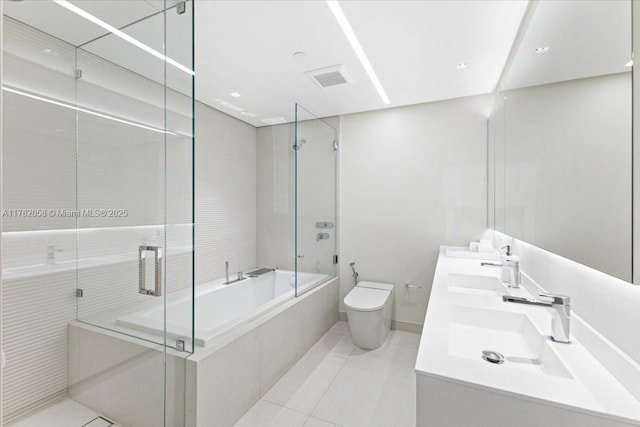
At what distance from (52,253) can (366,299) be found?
2353 mm

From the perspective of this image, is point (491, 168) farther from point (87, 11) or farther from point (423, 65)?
point (87, 11)

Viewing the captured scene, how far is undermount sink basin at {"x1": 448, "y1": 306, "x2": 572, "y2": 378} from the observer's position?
1103 millimetres

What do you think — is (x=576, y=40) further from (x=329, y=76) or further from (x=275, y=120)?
(x=275, y=120)

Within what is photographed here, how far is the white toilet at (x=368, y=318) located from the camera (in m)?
2.69

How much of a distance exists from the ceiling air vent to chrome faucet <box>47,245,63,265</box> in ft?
6.48

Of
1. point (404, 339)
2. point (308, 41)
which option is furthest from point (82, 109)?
point (404, 339)

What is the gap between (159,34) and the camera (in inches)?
59.2

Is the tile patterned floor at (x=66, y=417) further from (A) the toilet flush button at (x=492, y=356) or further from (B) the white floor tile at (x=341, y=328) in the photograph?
(B) the white floor tile at (x=341, y=328)

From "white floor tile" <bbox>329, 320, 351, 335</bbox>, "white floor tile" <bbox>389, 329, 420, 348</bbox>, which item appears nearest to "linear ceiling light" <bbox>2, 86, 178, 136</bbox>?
"white floor tile" <bbox>329, 320, 351, 335</bbox>

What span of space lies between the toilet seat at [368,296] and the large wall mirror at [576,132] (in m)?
1.38

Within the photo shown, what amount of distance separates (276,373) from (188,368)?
863mm

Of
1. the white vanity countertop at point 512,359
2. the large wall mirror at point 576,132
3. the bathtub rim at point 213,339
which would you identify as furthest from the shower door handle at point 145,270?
the large wall mirror at point 576,132

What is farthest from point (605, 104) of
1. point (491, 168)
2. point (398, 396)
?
point (398, 396)

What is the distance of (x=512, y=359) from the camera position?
46.1 inches
